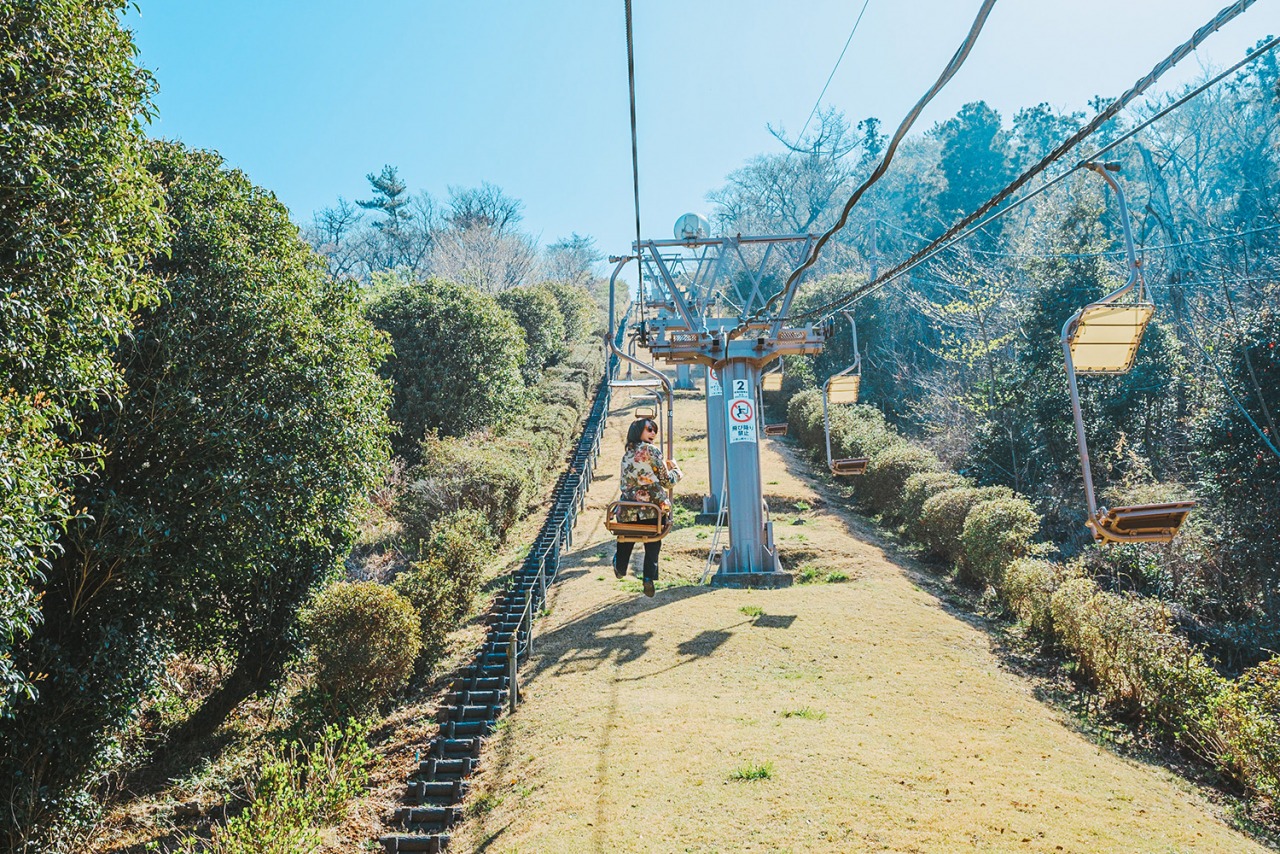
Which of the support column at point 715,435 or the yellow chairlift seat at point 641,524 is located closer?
the yellow chairlift seat at point 641,524

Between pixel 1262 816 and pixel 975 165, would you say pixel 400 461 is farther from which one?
pixel 975 165

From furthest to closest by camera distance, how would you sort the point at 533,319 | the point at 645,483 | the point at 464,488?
the point at 533,319
the point at 464,488
the point at 645,483

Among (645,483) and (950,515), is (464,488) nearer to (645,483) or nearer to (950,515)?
(645,483)

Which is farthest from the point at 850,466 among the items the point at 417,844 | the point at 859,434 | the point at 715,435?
the point at 859,434

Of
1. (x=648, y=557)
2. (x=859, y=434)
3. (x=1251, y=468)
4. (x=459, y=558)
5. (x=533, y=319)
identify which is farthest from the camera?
(x=533, y=319)

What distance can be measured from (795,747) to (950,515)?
30.3 feet

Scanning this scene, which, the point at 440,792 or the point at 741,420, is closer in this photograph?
the point at 440,792

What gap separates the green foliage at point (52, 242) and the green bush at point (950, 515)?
13003 millimetres

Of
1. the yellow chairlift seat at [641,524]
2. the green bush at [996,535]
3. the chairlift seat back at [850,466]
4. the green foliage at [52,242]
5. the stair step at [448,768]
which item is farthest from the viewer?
the green bush at [996,535]

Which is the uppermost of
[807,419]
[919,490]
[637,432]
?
[807,419]

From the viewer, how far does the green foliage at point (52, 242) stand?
5.32m

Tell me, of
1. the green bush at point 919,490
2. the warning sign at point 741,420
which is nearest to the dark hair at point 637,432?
the warning sign at point 741,420

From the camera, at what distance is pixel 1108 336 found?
5980 mm

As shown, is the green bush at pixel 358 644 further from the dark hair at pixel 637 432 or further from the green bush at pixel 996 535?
the green bush at pixel 996 535
